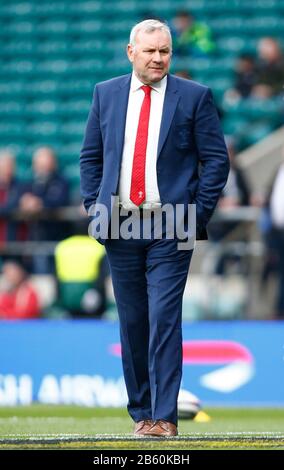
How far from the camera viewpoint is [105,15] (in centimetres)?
2077

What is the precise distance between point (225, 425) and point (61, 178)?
729 centimetres

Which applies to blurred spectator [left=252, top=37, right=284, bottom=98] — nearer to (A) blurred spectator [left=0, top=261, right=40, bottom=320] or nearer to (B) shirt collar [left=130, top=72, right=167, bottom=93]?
(A) blurred spectator [left=0, top=261, right=40, bottom=320]

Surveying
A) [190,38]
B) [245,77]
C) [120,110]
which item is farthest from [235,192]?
[120,110]

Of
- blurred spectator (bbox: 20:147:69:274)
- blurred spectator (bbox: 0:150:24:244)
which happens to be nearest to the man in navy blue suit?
blurred spectator (bbox: 20:147:69:274)

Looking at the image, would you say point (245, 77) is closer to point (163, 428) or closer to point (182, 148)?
point (182, 148)

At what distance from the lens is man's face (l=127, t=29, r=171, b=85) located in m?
6.95

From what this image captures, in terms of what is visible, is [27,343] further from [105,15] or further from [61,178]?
[105,15]

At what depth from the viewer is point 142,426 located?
7.13m

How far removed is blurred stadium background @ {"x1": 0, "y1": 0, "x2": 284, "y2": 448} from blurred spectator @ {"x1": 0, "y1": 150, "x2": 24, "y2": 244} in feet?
0.06

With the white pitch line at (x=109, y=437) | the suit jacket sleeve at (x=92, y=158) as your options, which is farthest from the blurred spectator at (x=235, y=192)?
the white pitch line at (x=109, y=437)

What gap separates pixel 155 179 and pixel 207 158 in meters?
0.31
